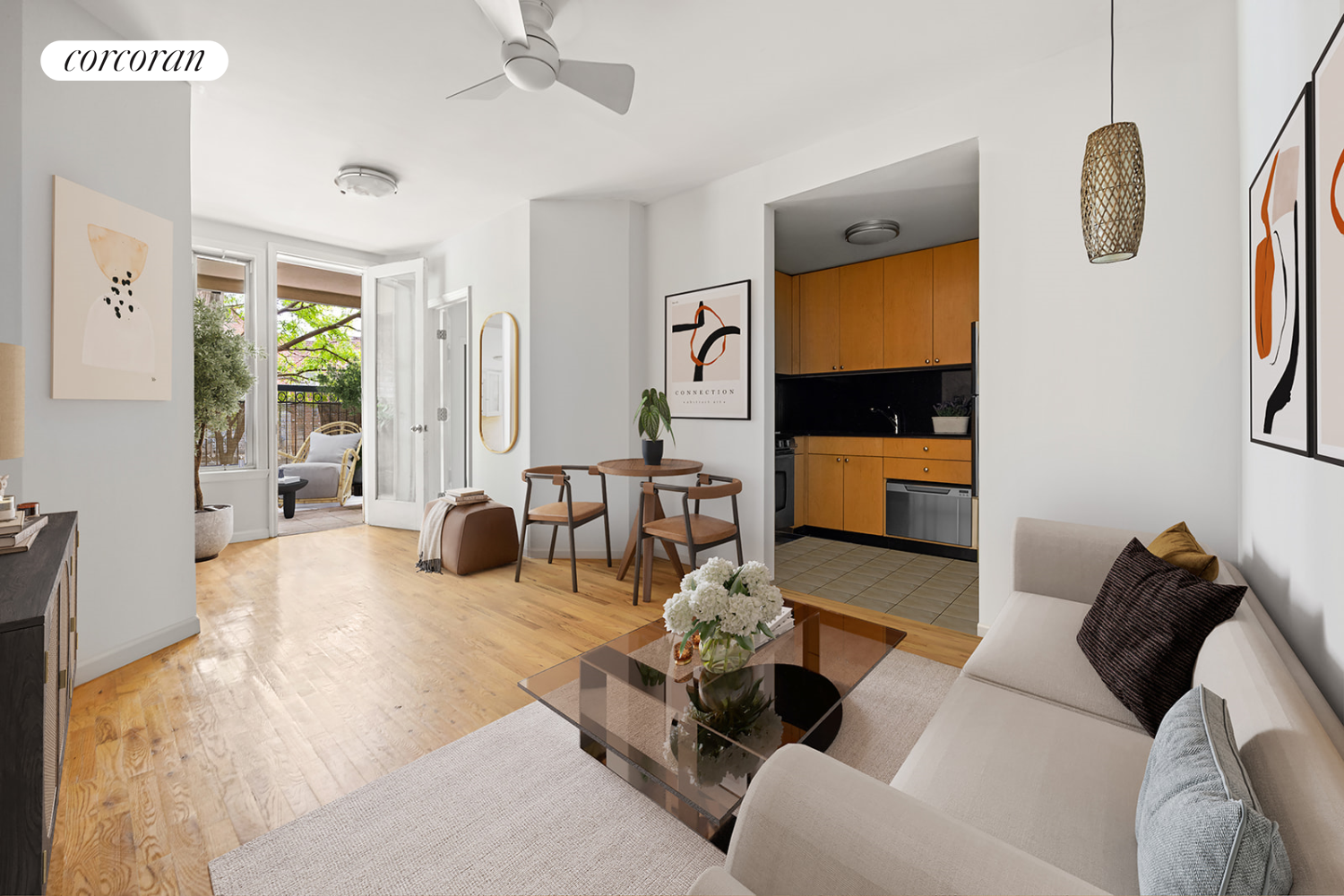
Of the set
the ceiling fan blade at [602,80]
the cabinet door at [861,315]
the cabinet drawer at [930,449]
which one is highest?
the ceiling fan blade at [602,80]

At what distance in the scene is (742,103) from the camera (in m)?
2.93

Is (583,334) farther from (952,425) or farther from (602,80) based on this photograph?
(952,425)

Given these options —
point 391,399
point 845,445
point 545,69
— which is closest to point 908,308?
point 845,445

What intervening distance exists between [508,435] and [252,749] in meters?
2.83

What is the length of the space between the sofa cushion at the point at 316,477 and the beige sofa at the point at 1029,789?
698cm

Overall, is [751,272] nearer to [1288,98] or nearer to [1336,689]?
[1288,98]

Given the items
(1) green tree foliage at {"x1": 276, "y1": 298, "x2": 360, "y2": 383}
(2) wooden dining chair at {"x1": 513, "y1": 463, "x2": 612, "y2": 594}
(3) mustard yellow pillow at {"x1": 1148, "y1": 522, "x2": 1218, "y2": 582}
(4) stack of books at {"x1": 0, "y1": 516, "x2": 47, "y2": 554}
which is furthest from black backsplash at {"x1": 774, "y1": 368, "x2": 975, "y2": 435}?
(1) green tree foliage at {"x1": 276, "y1": 298, "x2": 360, "y2": 383}

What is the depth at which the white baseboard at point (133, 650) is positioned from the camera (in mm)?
2295

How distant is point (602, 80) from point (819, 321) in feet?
11.1

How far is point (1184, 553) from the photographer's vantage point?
168cm

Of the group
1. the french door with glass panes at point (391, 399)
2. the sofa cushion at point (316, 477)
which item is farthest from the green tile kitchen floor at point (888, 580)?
the sofa cushion at point (316, 477)

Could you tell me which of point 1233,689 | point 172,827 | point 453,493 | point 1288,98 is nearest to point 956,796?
point 1233,689

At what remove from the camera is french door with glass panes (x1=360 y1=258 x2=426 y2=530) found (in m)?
5.30

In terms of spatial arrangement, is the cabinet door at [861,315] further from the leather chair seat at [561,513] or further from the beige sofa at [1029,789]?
the beige sofa at [1029,789]
